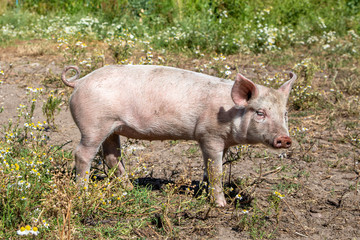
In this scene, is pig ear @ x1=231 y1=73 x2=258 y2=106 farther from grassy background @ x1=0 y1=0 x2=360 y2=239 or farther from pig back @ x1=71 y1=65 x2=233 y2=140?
grassy background @ x1=0 y1=0 x2=360 y2=239

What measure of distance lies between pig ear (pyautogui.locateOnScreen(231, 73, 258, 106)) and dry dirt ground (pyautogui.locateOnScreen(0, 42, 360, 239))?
70 cm

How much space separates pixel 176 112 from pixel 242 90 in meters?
0.58

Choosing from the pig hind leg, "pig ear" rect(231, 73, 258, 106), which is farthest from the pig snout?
the pig hind leg

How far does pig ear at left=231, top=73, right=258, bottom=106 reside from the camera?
3.77m

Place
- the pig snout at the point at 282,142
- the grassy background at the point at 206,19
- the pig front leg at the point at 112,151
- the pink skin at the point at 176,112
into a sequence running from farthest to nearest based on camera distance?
1. the grassy background at the point at 206,19
2. the pig front leg at the point at 112,151
3. the pink skin at the point at 176,112
4. the pig snout at the point at 282,142

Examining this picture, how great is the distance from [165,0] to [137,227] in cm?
750

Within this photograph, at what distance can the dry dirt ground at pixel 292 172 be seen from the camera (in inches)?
151

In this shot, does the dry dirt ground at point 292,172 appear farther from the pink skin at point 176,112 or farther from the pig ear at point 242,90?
the pig ear at point 242,90

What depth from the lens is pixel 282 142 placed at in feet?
12.3

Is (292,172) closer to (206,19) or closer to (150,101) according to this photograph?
(150,101)

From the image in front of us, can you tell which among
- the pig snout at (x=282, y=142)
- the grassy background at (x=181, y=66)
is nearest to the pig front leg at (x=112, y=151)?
the grassy background at (x=181, y=66)

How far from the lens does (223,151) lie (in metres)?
4.25

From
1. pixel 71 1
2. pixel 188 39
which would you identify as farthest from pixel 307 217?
pixel 71 1

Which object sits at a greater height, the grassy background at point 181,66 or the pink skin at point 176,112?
the pink skin at point 176,112
